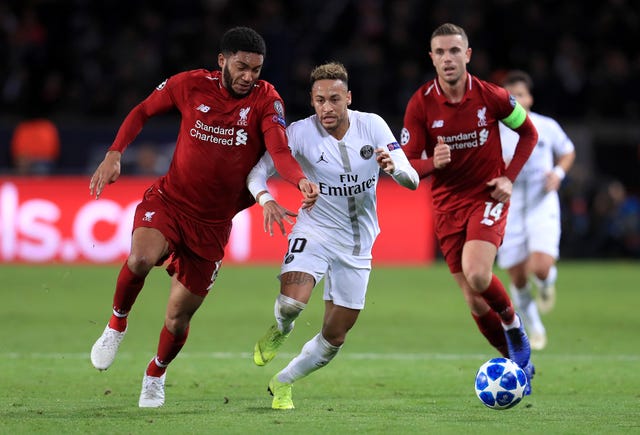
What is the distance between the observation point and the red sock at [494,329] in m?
8.83

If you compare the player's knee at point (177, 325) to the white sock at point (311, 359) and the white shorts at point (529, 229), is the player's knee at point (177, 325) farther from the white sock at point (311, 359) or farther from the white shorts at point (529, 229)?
the white shorts at point (529, 229)

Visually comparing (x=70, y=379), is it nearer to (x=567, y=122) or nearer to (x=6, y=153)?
(x=6, y=153)

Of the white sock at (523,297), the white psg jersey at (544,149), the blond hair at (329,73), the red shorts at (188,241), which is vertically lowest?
the white sock at (523,297)

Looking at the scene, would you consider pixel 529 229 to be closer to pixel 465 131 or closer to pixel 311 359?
pixel 465 131

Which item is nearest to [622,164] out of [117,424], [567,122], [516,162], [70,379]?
[567,122]

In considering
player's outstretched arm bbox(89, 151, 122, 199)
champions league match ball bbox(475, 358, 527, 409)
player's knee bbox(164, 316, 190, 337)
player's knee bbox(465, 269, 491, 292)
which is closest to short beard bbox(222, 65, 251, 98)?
player's outstretched arm bbox(89, 151, 122, 199)

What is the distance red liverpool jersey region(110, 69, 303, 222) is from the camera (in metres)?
7.77

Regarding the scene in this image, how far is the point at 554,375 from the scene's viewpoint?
9.56 metres

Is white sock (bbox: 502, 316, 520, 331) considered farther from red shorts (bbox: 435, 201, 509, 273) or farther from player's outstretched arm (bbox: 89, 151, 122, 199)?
player's outstretched arm (bbox: 89, 151, 122, 199)

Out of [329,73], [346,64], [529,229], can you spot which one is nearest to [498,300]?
[329,73]

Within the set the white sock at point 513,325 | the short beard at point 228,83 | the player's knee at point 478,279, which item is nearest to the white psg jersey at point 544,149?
the white sock at point 513,325

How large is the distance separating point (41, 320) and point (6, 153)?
7.79 m

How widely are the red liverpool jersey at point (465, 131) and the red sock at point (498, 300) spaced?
0.67 metres

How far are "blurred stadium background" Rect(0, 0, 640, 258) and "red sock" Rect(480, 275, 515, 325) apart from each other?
38.7ft
